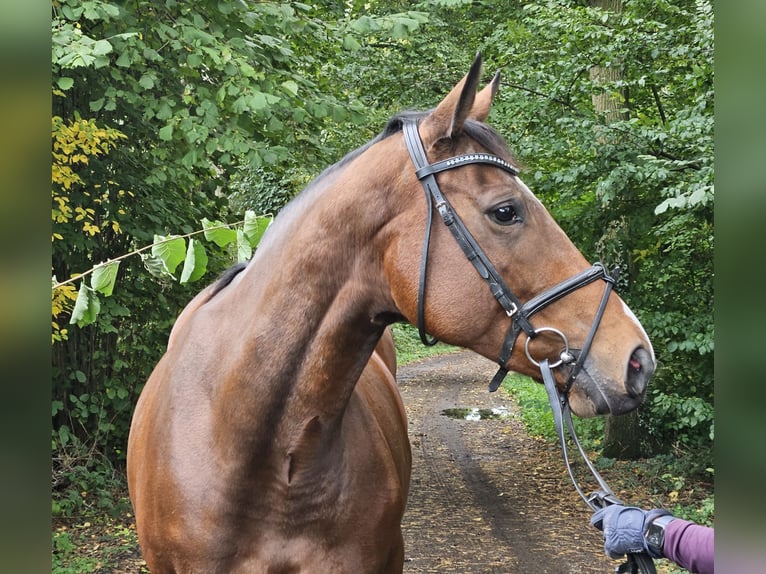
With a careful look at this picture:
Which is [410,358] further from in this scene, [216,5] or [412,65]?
[216,5]

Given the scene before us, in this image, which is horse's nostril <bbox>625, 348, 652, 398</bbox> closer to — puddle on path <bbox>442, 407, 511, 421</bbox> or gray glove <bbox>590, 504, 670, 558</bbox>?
gray glove <bbox>590, 504, 670, 558</bbox>

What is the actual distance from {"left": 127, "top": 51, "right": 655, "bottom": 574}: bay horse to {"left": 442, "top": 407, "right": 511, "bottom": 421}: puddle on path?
434 inches

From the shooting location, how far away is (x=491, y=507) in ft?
24.5

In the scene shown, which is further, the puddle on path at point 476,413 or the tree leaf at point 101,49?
the puddle on path at point 476,413

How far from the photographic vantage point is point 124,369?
7.13 meters

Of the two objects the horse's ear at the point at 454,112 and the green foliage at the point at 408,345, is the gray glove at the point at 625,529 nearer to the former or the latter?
the horse's ear at the point at 454,112

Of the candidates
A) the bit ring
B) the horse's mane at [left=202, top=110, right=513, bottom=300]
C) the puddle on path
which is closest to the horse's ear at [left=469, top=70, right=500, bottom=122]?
the horse's mane at [left=202, top=110, right=513, bottom=300]

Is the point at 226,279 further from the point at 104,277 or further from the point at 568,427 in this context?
the point at 568,427

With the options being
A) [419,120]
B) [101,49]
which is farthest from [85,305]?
[101,49]

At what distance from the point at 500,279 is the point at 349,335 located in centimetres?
50

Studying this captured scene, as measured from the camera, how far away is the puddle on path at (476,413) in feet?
43.7

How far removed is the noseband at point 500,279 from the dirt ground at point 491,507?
431 centimetres

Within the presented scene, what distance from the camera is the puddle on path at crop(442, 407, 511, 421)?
13320 millimetres

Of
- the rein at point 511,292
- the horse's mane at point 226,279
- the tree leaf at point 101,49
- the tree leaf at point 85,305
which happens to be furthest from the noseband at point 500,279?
the tree leaf at point 101,49
